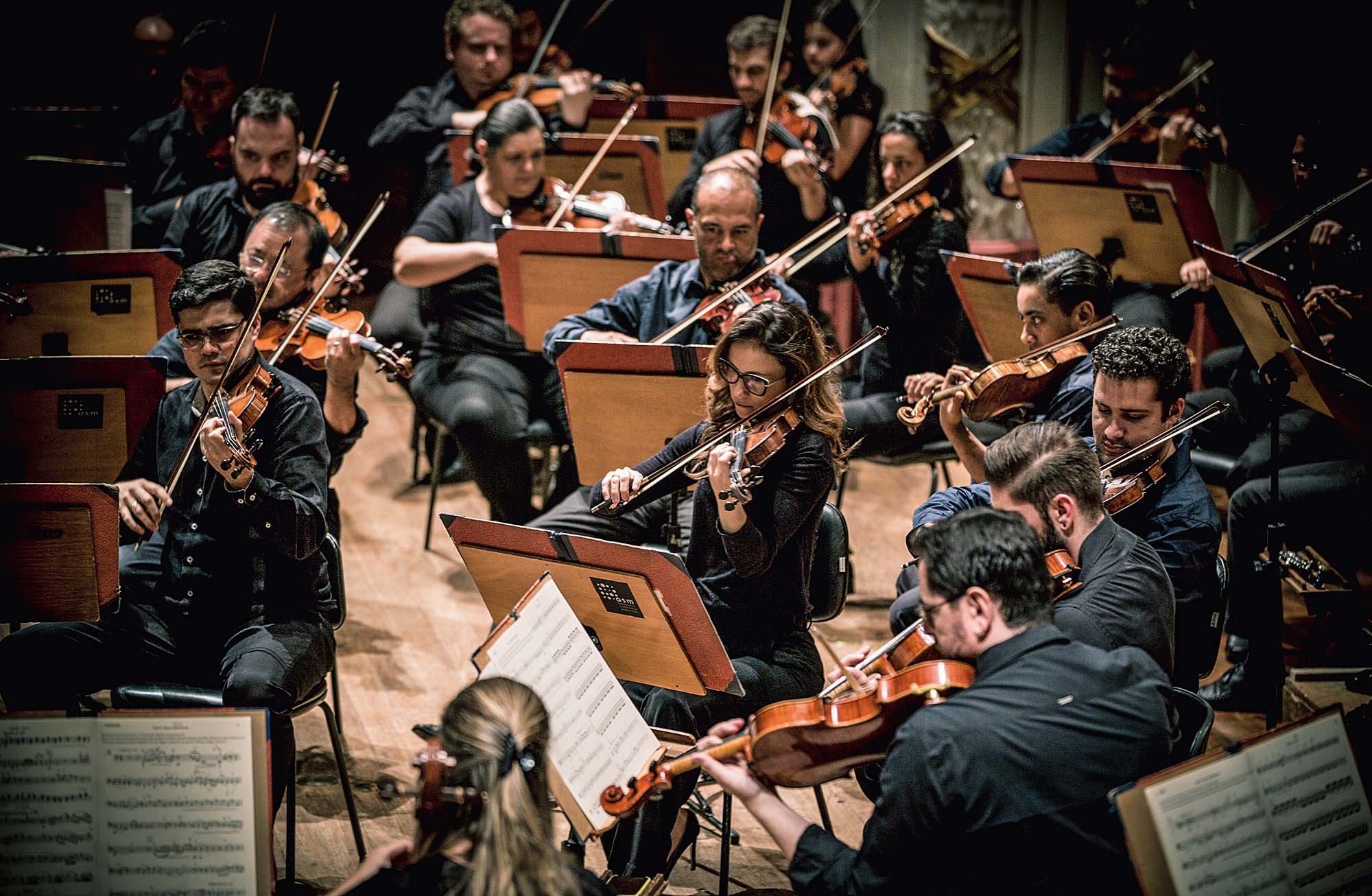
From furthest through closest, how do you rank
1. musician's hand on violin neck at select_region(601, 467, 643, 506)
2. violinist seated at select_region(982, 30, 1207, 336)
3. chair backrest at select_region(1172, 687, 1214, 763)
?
1. violinist seated at select_region(982, 30, 1207, 336)
2. musician's hand on violin neck at select_region(601, 467, 643, 506)
3. chair backrest at select_region(1172, 687, 1214, 763)

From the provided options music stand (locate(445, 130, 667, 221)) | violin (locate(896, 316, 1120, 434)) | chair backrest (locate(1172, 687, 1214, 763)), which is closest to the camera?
chair backrest (locate(1172, 687, 1214, 763))

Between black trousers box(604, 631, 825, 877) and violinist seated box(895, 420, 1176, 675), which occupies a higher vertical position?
violinist seated box(895, 420, 1176, 675)

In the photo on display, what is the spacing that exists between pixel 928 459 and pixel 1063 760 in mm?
2286

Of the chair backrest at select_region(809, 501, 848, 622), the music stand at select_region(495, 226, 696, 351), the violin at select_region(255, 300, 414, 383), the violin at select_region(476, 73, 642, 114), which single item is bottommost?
the chair backrest at select_region(809, 501, 848, 622)

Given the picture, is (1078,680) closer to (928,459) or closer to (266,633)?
(266,633)

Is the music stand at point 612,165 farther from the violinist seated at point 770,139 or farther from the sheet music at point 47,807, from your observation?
the sheet music at point 47,807

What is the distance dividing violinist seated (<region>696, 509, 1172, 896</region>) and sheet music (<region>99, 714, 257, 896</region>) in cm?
79

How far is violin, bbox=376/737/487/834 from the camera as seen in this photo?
1790 millimetres

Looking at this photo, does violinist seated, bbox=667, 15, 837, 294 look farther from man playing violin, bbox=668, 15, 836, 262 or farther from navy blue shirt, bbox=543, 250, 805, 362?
navy blue shirt, bbox=543, 250, 805, 362

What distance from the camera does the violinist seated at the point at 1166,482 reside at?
288 centimetres

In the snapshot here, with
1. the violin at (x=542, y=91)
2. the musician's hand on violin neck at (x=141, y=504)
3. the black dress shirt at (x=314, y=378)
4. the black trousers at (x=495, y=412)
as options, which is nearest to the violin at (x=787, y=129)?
the violin at (x=542, y=91)

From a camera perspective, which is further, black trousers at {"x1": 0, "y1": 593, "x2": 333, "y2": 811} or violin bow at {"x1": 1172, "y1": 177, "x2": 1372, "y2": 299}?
violin bow at {"x1": 1172, "y1": 177, "x2": 1372, "y2": 299}

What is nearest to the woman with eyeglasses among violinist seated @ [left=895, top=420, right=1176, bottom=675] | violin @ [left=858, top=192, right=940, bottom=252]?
violinist seated @ [left=895, top=420, right=1176, bottom=675]

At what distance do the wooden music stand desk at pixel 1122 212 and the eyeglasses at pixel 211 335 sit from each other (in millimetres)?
2563
